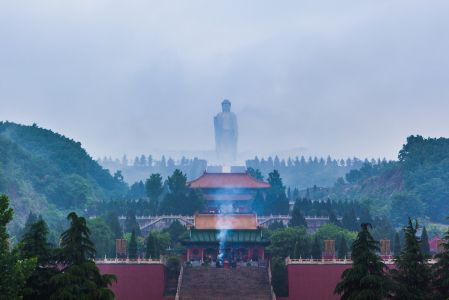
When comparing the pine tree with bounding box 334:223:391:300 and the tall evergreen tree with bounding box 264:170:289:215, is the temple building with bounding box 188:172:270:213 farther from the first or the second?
the pine tree with bounding box 334:223:391:300

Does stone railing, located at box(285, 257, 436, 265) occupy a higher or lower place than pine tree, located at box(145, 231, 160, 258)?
lower

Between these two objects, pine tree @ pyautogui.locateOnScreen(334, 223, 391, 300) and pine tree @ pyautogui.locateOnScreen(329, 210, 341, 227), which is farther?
pine tree @ pyautogui.locateOnScreen(329, 210, 341, 227)

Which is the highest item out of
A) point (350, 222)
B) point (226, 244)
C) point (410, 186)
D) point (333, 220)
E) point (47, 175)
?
point (47, 175)

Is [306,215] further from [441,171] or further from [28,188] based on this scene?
[28,188]

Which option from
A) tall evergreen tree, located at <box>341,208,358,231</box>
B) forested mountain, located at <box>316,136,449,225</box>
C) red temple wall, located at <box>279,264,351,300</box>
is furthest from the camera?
forested mountain, located at <box>316,136,449,225</box>

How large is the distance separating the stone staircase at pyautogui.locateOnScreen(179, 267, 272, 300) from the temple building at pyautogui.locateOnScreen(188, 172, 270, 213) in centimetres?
2705

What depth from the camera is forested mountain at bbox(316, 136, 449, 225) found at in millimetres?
90312

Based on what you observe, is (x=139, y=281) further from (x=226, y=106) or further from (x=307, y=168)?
(x=307, y=168)

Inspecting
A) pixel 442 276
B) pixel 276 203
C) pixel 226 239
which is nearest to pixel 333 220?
pixel 276 203

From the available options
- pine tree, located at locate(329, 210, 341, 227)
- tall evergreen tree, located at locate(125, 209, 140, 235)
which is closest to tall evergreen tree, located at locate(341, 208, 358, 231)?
pine tree, located at locate(329, 210, 341, 227)

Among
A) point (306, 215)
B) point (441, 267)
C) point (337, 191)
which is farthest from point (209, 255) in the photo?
point (337, 191)

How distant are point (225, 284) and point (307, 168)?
430 ft

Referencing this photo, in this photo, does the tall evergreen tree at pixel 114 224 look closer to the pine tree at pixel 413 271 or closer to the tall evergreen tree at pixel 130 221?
the tall evergreen tree at pixel 130 221

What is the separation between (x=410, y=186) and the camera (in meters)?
98.1
